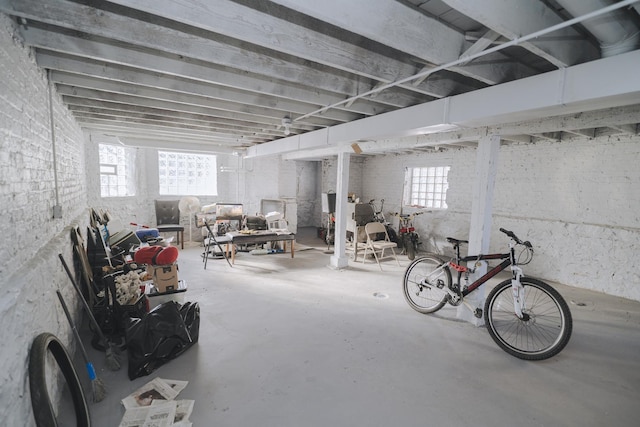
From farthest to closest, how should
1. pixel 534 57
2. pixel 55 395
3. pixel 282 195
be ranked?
1. pixel 282 195
2. pixel 534 57
3. pixel 55 395

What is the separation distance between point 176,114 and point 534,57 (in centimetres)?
408

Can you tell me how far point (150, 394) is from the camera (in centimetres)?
219

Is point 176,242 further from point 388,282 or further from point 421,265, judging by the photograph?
point 421,265

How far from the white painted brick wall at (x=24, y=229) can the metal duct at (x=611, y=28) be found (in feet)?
9.92

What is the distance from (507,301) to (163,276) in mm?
4508

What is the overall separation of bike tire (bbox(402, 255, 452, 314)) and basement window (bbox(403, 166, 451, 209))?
142 inches

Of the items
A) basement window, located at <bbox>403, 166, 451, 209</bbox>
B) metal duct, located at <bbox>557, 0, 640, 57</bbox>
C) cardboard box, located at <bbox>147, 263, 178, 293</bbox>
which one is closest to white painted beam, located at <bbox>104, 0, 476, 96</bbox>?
metal duct, located at <bbox>557, 0, 640, 57</bbox>

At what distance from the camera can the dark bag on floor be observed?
2400 mm

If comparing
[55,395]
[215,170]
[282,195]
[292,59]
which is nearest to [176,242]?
[215,170]

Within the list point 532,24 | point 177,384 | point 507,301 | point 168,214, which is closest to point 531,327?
point 507,301

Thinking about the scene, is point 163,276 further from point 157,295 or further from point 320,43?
point 320,43

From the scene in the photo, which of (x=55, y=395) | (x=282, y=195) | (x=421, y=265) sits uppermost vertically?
(x=282, y=195)

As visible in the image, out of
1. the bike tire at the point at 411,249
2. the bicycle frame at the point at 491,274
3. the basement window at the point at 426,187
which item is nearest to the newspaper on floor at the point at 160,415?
the bicycle frame at the point at 491,274

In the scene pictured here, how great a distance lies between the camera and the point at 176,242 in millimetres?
7586
